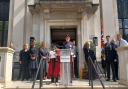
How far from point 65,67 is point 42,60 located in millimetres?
902

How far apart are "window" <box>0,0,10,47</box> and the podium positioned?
23.8ft

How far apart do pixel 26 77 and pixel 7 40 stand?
13.3ft

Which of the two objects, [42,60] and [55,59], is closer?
[42,60]

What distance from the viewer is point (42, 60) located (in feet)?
33.6

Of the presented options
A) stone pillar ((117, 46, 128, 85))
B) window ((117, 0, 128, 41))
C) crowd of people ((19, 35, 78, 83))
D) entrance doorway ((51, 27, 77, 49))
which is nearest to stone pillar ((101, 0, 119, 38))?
window ((117, 0, 128, 41))

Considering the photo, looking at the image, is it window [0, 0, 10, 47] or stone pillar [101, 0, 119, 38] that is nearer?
stone pillar [101, 0, 119, 38]

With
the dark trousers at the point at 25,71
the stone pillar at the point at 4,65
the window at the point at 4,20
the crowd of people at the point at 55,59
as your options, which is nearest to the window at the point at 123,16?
the crowd of people at the point at 55,59

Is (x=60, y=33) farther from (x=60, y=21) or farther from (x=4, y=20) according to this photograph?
(x=4, y=20)

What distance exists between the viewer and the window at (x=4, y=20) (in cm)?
1662

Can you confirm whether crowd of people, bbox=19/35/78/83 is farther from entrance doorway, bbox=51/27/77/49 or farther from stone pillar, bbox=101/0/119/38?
entrance doorway, bbox=51/27/77/49

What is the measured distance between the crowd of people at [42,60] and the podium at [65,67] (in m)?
0.66

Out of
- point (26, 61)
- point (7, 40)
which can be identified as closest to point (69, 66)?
point (26, 61)

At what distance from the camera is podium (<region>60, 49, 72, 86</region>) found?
33.1ft

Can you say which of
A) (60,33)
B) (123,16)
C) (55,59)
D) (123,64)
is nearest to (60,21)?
(60,33)
